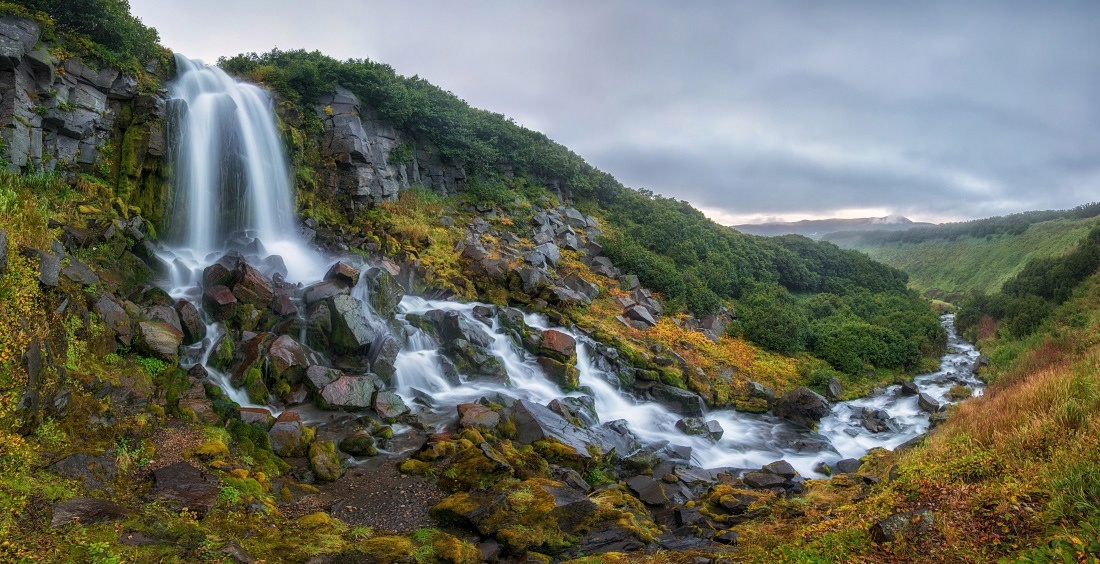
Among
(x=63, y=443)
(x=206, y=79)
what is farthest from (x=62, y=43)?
(x=63, y=443)

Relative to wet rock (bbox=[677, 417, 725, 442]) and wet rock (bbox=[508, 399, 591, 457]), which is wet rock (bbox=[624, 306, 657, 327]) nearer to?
wet rock (bbox=[677, 417, 725, 442])

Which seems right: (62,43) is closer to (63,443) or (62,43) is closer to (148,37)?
(148,37)

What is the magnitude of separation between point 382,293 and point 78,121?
972 centimetres

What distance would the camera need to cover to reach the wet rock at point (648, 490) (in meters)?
10.3

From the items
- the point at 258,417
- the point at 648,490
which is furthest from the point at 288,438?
the point at 648,490

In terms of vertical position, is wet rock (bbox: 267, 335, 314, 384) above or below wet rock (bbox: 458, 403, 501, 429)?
above

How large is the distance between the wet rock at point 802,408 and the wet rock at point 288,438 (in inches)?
587

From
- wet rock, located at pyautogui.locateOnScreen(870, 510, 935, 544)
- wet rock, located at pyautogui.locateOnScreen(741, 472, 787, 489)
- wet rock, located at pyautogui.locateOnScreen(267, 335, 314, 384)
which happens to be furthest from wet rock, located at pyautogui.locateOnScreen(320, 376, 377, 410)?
wet rock, located at pyautogui.locateOnScreen(870, 510, 935, 544)

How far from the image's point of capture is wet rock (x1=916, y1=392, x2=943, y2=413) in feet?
60.2

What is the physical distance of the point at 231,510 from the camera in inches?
281

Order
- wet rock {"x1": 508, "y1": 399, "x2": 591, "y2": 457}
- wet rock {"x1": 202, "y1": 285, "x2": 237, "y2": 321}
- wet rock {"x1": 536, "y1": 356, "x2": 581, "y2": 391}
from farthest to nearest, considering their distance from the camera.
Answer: wet rock {"x1": 536, "y1": 356, "x2": 581, "y2": 391} < wet rock {"x1": 202, "y1": 285, "x2": 237, "y2": 321} < wet rock {"x1": 508, "y1": 399, "x2": 591, "y2": 457}

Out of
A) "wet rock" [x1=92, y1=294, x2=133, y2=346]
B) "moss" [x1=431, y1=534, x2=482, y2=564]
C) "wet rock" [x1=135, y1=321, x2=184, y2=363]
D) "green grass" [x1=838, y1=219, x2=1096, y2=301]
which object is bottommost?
"moss" [x1=431, y1=534, x2=482, y2=564]

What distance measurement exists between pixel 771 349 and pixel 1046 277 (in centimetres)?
1276

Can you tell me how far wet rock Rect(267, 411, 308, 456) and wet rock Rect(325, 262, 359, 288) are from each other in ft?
21.5
